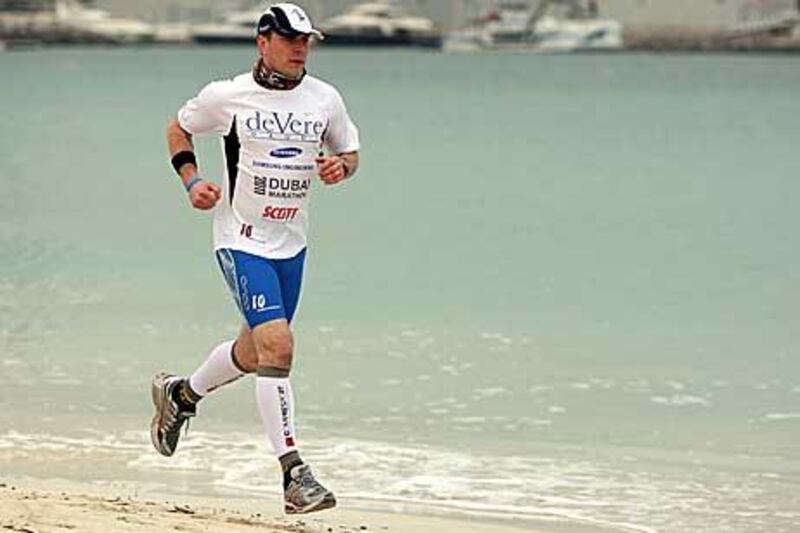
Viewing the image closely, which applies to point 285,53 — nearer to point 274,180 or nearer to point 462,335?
point 274,180

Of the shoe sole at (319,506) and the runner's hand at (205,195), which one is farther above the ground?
the runner's hand at (205,195)

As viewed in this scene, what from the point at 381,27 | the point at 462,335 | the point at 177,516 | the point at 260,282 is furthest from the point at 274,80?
the point at 381,27

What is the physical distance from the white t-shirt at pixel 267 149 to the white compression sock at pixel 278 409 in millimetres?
465

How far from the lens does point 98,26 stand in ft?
520

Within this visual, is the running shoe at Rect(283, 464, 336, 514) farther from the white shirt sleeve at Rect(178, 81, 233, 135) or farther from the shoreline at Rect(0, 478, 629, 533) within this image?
the white shirt sleeve at Rect(178, 81, 233, 135)

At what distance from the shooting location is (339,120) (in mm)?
9586

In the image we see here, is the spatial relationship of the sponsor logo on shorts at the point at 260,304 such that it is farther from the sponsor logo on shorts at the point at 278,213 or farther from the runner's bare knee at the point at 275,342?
the sponsor logo on shorts at the point at 278,213

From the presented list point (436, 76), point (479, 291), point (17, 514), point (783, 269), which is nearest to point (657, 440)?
point (17, 514)

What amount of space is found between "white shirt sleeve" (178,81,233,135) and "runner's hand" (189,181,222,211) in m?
0.21

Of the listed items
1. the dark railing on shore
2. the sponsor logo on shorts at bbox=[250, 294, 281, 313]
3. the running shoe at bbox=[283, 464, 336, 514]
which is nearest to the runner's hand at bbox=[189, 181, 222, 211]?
the sponsor logo on shorts at bbox=[250, 294, 281, 313]

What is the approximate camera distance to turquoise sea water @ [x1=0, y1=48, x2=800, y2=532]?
12.1 meters

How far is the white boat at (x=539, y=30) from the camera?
154 metres

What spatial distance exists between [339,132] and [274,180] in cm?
35

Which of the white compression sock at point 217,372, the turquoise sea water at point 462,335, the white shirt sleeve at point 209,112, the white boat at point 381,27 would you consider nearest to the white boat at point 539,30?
the white boat at point 381,27
